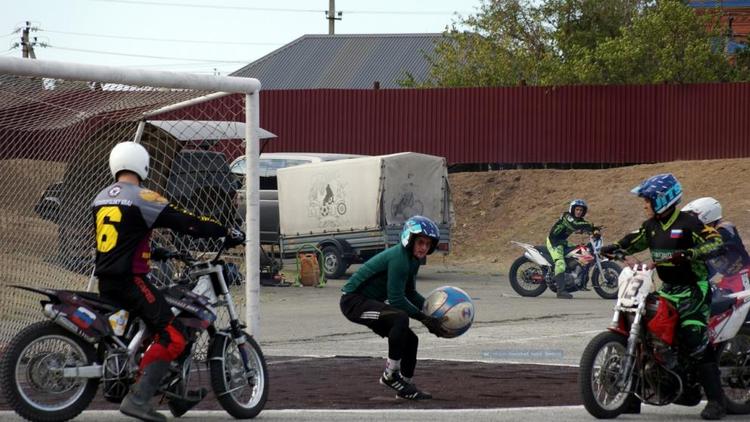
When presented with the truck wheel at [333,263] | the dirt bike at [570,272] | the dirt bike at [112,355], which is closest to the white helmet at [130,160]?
the dirt bike at [112,355]

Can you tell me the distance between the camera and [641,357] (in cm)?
919

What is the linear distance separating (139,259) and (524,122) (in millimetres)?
31024

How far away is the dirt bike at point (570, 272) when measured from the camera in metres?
22.7

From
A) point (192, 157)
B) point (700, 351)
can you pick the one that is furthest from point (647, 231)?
point (192, 157)

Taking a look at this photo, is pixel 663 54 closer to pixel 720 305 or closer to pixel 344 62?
pixel 344 62

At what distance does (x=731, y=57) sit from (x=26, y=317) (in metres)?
37.6

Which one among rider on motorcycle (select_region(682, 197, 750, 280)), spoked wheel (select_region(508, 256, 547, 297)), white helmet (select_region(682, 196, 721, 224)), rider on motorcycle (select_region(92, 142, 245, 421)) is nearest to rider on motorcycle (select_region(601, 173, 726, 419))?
rider on motorcycle (select_region(682, 197, 750, 280))

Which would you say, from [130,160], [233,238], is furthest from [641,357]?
[130,160]

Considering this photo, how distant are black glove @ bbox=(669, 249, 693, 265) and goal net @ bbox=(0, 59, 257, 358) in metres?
3.97

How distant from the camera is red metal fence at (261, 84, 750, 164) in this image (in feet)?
124

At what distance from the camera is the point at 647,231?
9.62m

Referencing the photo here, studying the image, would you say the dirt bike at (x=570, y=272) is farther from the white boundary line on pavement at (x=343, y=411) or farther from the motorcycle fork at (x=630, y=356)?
the motorcycle fork at (x=630, y=356)

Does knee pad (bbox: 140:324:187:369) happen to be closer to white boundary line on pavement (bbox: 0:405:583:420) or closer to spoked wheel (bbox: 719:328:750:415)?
white boundary line on pavement (bbox: 0:405:583:420)

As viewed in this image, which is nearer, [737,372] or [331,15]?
[737,372]
